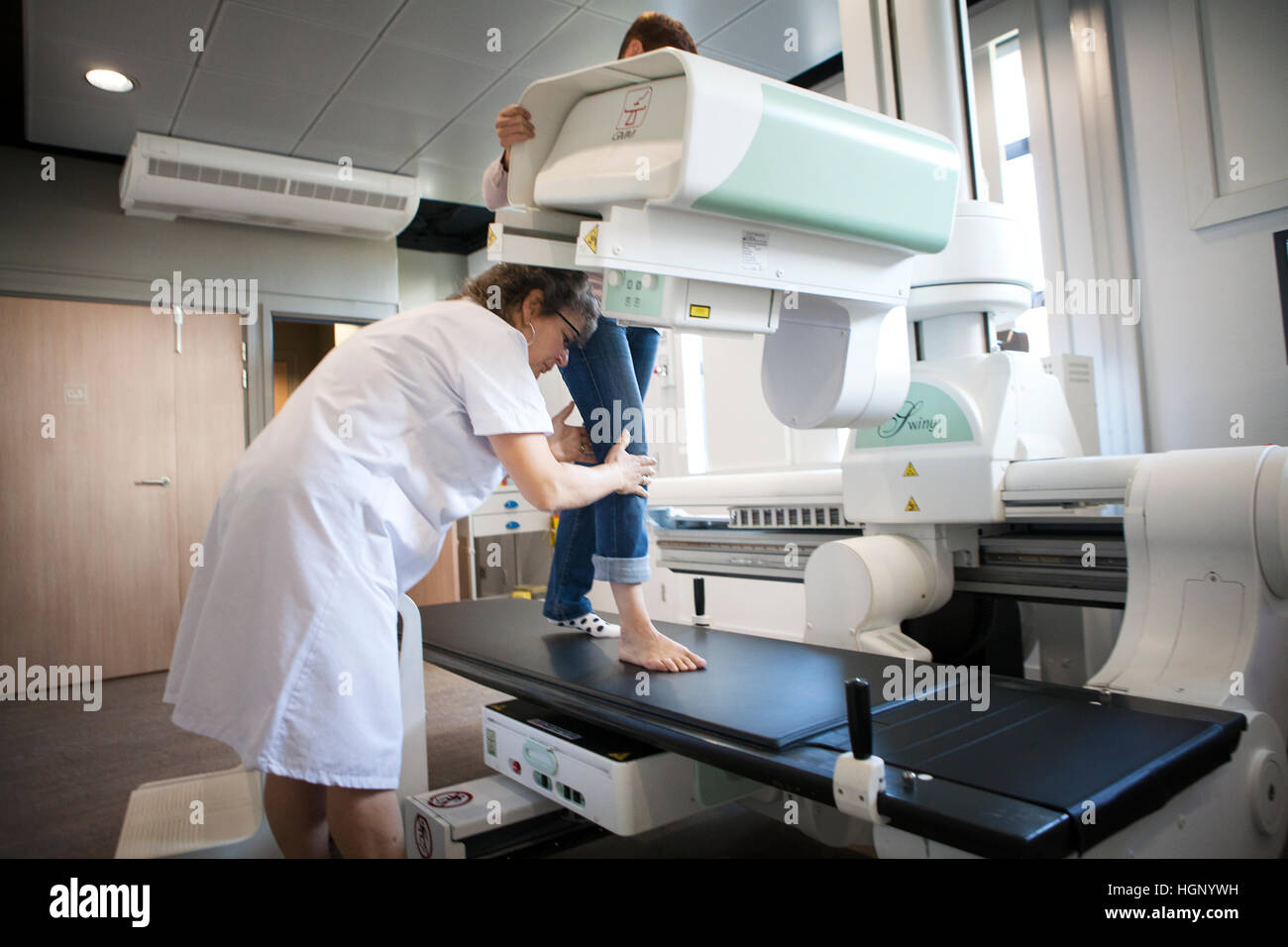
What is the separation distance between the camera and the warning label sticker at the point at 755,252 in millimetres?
1229

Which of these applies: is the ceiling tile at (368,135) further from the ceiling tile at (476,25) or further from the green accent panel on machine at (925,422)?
the green accent panel on machine at (925,422)

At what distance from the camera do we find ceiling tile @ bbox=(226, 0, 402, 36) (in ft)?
9.75

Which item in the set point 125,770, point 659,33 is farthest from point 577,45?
point 125,770

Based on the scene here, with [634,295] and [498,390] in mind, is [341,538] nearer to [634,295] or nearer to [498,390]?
[498,390]

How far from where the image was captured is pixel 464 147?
13.9 feet

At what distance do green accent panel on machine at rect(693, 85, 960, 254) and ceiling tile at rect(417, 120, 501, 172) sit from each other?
10.1ft

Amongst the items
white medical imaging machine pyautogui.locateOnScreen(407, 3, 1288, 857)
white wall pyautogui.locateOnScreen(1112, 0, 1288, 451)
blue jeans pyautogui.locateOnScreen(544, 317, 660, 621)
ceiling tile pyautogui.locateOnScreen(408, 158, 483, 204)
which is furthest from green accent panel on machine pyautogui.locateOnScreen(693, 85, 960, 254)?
ceiling tile pyautogui.locateOnScreen(408, 158, 483, 204)

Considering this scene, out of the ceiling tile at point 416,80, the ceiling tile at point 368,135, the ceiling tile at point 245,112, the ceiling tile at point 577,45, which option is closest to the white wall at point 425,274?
the ceiling tile at point 368,135

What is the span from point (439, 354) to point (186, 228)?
407 cm

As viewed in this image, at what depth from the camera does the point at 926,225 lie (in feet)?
4.47

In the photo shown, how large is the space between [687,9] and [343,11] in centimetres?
128
